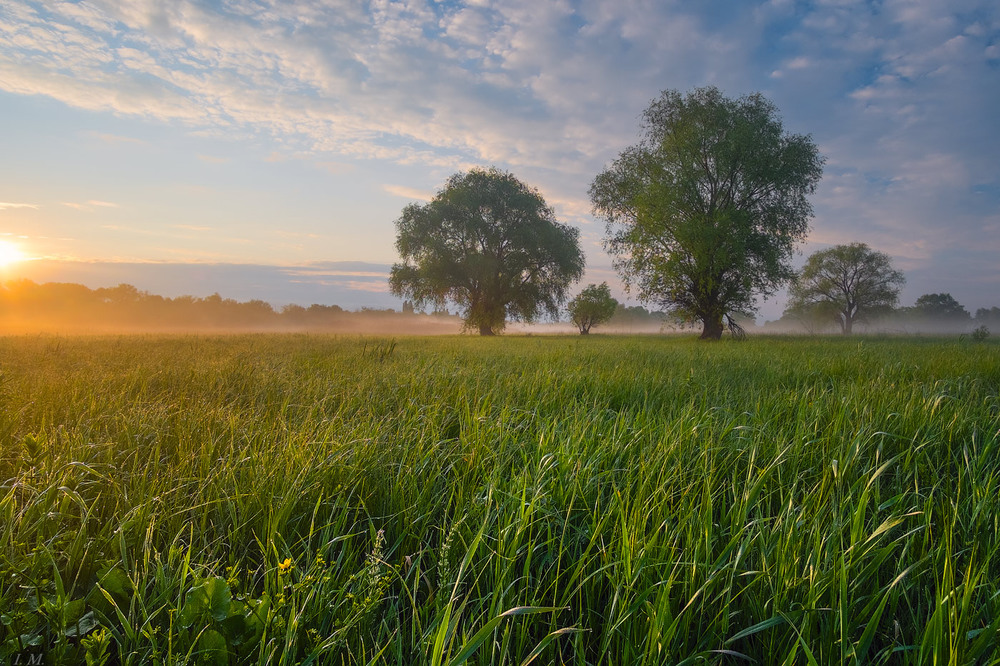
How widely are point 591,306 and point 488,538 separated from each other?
39979 mm

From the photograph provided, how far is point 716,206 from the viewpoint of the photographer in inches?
919

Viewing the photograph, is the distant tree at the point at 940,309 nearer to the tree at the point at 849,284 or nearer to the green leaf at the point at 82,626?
the tree at the point at 849,284

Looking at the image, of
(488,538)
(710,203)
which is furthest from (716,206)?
(488,538)

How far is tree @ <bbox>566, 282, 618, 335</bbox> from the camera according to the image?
40844 millimetres

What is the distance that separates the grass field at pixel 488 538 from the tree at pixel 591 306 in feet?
122

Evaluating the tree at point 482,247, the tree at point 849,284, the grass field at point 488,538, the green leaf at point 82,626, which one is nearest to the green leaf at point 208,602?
the grass field at point 488,538

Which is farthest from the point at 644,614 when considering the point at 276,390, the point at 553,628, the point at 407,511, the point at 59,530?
the point at 276,390

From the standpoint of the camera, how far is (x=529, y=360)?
26.5 feet

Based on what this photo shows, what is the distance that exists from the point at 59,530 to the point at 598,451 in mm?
2418

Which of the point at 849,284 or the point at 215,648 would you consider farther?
the point at 849,284

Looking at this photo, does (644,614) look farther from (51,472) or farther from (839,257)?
(839,257)

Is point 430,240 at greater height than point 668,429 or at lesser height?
greater

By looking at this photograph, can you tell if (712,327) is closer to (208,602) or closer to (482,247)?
(482,247)

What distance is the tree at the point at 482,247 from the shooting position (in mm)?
34500
